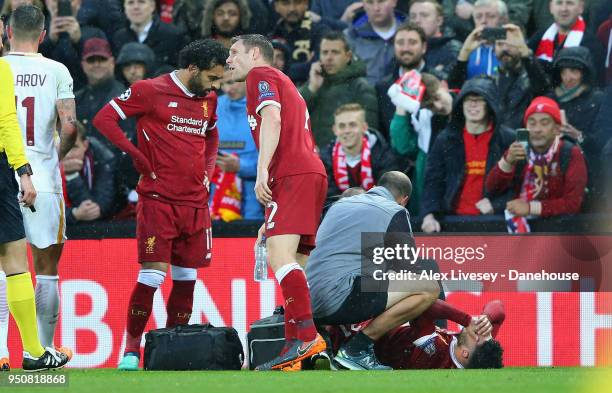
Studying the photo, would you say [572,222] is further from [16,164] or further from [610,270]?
[16,164]

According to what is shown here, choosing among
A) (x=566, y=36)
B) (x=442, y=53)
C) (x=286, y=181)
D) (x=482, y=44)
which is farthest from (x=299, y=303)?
(x=566, y=36)

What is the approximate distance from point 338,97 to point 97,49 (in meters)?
2.50

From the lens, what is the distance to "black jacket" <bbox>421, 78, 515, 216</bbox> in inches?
437

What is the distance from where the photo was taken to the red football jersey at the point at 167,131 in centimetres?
901

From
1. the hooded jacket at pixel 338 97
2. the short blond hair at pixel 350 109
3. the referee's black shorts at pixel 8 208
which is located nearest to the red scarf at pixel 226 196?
the hooded jacket at pixel 338 97

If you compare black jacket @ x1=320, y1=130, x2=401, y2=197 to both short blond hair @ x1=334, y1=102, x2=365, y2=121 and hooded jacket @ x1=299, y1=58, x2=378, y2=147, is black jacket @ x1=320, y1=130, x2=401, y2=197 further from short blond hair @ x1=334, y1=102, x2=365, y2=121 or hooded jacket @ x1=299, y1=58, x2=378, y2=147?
hooded jacket @ x1=299, y1=58, x2=378, y2=147

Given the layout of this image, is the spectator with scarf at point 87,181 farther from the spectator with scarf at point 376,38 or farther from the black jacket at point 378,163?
the spectator with scarf at point 376,38

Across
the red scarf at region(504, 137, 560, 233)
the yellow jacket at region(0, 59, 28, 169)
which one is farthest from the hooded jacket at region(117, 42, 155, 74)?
the yellow jacket at region(0, 59, 28, 169)

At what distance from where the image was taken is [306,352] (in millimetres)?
7980

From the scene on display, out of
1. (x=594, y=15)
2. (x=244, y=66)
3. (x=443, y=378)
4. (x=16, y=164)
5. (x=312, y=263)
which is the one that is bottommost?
(x=443, y=378)

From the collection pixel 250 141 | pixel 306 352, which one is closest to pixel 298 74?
pixel 250 141

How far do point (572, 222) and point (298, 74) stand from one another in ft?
10.2

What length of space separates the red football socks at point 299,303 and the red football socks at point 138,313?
1.31m

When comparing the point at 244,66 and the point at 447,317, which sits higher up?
the point at 244,66
